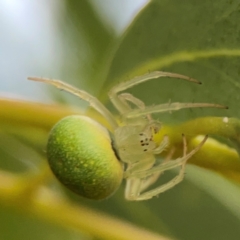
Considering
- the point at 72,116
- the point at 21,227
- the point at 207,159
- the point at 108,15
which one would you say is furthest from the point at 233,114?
the point at 108,15

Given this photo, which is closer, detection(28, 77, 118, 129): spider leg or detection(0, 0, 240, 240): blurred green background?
detection(0, 0, 240, 240): blurred green background

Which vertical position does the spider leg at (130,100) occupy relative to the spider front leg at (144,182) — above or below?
above

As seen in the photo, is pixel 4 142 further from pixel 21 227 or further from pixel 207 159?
pixel 207 159

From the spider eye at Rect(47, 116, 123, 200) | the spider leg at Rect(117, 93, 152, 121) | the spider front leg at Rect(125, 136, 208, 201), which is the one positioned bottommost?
the spider front leg at Rect(125, 136, 208, 201)

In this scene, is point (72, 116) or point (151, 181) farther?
point (151, 181)

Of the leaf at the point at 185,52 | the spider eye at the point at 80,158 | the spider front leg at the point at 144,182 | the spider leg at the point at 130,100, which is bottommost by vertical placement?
the spider front leg at the point at 144,182

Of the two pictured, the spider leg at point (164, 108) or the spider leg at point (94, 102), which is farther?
the spider leg at point (94, 102)
